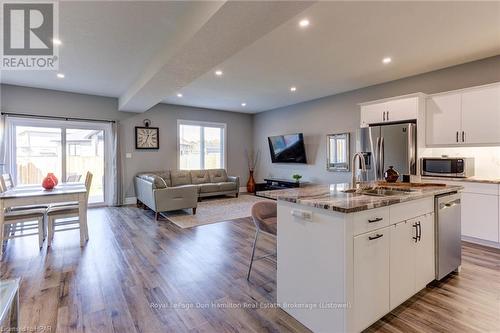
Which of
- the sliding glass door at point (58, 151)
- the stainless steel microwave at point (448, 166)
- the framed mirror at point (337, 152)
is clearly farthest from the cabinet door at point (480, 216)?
the sliding glass door at point (58, 151)

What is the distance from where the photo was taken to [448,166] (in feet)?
12.3

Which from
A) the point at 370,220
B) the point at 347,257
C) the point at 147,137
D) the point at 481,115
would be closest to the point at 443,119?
the point at 481,115

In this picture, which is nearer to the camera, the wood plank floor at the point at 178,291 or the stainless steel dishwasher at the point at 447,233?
the wood plank floor at the point at 178,291

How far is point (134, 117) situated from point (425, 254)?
6.69 metres

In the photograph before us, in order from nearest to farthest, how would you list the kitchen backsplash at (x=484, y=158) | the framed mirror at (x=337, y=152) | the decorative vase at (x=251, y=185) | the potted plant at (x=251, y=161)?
the kitchen backsplash at (x=484, y=158), the framed mirror at (x=337, y=152), the decorative vase at (x=251, y=185), the potted plant at (x=251, y=161)

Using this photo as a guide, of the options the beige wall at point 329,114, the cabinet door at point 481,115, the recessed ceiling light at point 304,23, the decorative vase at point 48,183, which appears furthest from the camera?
the beige wall at point 329,114

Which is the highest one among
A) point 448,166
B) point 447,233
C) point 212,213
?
point 448,166

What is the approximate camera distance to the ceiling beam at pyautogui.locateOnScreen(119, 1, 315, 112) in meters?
2.07

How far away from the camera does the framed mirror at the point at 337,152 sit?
5.75m

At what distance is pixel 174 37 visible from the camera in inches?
120

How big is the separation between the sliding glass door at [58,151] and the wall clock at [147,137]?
81 cm

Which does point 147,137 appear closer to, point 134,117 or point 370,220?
point 134,117

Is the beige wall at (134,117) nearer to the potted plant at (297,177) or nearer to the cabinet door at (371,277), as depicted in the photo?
the potted plant at (297,177)
